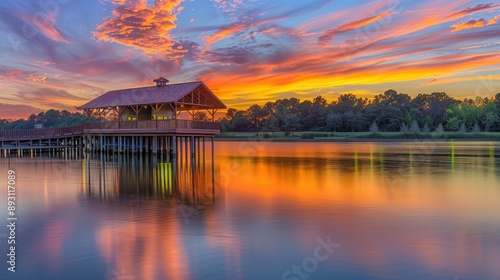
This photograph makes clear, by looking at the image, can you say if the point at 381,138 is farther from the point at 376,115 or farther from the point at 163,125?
the point at 163,125

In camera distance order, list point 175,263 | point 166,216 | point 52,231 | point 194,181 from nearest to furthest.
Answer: point 175,263
point 52,231
point 166,216
point 194,181

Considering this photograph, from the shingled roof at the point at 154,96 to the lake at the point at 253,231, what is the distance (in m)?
13.9

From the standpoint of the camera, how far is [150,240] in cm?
859

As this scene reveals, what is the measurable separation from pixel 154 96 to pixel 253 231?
2445 cm

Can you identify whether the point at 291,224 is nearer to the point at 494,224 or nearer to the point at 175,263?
the point at 175,263

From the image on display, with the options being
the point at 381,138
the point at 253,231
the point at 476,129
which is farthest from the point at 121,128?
the point at 476,129

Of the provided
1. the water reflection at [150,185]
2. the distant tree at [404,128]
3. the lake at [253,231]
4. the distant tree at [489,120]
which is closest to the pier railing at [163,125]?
the water reflection at [150,185]

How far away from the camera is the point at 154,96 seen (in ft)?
105

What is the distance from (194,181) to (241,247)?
10.8 m

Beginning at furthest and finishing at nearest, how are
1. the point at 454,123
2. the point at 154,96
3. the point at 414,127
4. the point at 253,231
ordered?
the point at 454,123 → the point at 414,127 → the point at 154,96 → the point at 253,231

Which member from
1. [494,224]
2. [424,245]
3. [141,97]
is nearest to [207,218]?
[424,245]

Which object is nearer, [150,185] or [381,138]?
[150,185]

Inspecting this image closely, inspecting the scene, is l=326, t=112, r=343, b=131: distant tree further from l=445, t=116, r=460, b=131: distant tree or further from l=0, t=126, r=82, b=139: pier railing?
l=0, t=126, r=82, b=139: pier railing

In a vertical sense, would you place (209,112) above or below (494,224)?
above
